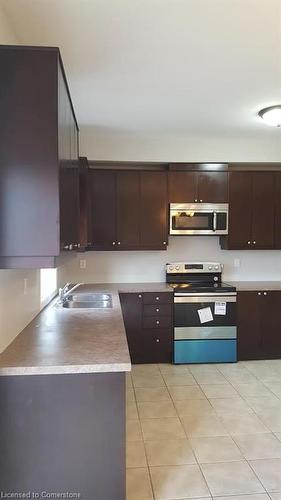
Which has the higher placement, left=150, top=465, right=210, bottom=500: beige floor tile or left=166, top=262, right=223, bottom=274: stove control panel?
left=166, top=262, right=223, bottom=274: stove control panel

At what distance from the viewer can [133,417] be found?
302 centimetres

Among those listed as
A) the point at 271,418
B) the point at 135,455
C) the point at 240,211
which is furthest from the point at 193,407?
the point at 240,211

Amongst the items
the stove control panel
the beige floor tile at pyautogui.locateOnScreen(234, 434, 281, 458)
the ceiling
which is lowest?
the beige floor tile at pyautogui.locateOnScreen(234, 434, 281, 458)

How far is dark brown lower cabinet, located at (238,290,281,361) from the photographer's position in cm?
437

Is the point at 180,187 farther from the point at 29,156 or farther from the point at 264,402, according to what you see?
the point at 29,156

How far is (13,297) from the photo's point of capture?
7.09 ft

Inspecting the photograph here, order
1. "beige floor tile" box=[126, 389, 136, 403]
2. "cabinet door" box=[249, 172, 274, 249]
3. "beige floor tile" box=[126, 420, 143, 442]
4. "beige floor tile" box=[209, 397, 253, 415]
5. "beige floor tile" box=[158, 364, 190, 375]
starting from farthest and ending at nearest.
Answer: "cabinet door" box=[249, 172, 274, 249], "beige floor tile" box=[158, 364, 190, 375], "beige floor tile" box=[126, 389, 136, 403], "beige floor tile" box=[209, 397, 253, 415], "beige floor tile" box=[126, 420, 143, 442]

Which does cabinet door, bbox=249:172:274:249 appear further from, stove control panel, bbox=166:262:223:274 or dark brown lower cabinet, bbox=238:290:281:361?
dark brown lower cabinet, bbox=238:290:281:361

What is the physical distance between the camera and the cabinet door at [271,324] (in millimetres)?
4391

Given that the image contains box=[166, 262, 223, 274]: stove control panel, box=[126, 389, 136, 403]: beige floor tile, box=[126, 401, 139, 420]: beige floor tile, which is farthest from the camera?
Answer: box=[166, 262, 223, 274]: stove control panel

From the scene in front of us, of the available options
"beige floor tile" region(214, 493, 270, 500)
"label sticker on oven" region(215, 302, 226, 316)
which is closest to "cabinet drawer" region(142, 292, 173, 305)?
"label sticker on oven" region(215, 302, 226, 316)

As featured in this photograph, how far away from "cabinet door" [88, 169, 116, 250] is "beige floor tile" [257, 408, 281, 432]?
243 centimetres

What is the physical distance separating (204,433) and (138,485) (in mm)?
774

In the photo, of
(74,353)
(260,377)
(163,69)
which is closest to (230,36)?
(163,69)
